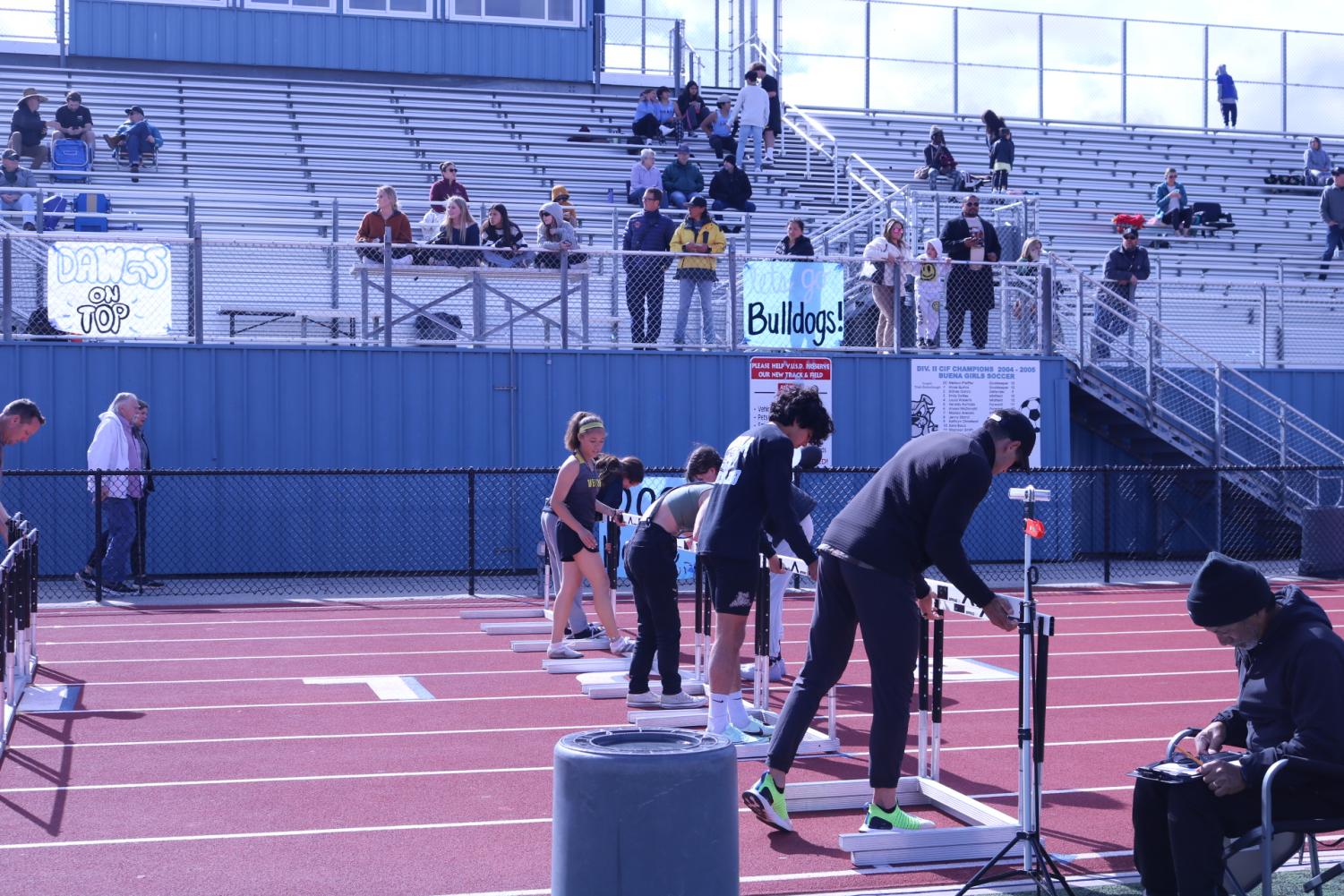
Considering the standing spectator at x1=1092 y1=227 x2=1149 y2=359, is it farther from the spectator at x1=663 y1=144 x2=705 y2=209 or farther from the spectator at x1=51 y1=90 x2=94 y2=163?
the spectator at x1=51 y1=90 x2=94 y2=163

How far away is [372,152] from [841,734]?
61.5 ft

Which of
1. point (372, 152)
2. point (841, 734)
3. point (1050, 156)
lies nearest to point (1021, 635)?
point (841, 734)

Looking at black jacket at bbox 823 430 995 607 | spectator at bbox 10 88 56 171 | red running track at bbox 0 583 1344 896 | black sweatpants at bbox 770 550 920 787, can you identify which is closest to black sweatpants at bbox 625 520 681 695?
red running track at bbox 0 583 1344 896

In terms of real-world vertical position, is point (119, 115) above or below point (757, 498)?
above

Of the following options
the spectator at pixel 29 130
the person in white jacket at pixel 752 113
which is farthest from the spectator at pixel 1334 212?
the spectator at pixel 29 130

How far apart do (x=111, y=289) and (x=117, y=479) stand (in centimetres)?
225

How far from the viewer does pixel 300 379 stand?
18609mm

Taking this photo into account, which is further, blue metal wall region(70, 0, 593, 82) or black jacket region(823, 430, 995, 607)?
blue metal wall region(70, 0, 593, 82)

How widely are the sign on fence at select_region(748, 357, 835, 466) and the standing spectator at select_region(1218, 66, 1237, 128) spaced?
17959 millimetres

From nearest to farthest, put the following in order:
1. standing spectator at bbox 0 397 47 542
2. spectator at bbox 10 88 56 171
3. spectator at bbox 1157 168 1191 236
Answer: standing spectator at bbox 0 397 47 542 < spectator at bbox 10 88 56 171 < spectator at bbox 1157 168 1191 236

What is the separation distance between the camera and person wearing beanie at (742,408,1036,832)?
6.51 metres

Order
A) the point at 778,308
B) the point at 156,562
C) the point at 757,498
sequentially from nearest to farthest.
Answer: the point at 757,498, the point at 156,562, the point at 778,308

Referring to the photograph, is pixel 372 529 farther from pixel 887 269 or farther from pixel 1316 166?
pixel 1316 166

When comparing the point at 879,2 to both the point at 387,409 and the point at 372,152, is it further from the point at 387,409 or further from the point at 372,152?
the point at 387,409
